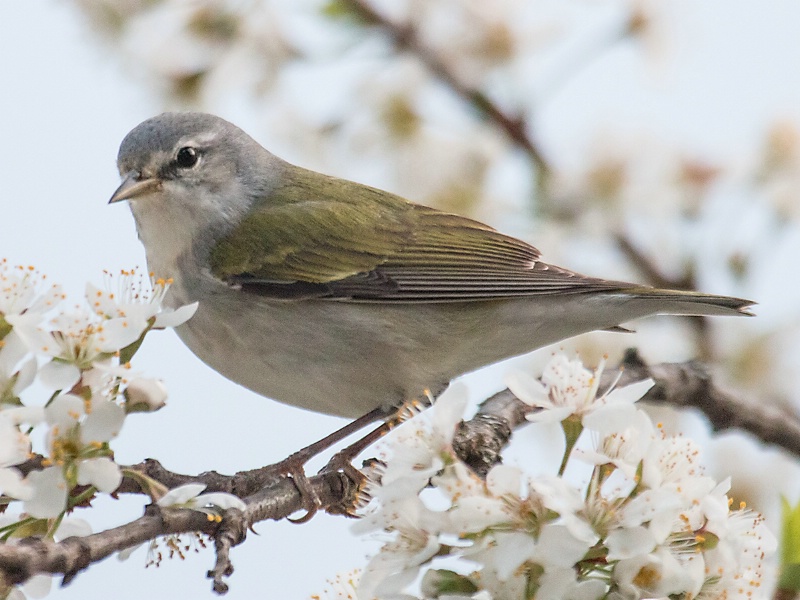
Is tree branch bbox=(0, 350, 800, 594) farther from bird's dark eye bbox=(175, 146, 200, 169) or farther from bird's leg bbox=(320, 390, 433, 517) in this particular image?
bird's dark eye bbox=(175, 146, 200, 169)

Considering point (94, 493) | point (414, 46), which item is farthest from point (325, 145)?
point (94, 493)

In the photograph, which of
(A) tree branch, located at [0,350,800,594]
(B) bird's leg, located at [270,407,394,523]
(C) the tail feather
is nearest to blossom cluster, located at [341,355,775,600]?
(A) tree branch, located at [0,350,800,594]

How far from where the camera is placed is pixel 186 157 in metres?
→ 4.70

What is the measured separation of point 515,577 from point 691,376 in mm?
2330

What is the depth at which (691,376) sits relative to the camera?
421 centimetres

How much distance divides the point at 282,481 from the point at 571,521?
1.12 metres

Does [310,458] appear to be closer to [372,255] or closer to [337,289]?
[337,289]

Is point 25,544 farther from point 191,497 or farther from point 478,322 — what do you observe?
point 478,322

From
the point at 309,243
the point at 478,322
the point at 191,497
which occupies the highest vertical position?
the point at 309,243

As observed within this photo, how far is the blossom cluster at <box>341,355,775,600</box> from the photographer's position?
6.82 ft

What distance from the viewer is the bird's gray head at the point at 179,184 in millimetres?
4516

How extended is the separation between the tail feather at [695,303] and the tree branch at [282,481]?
0.82 ft

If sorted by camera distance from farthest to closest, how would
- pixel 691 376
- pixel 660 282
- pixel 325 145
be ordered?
pixel 325 145 < pixel 660 282 < pixel 691 376

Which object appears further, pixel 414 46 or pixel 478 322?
pixel 414 46
